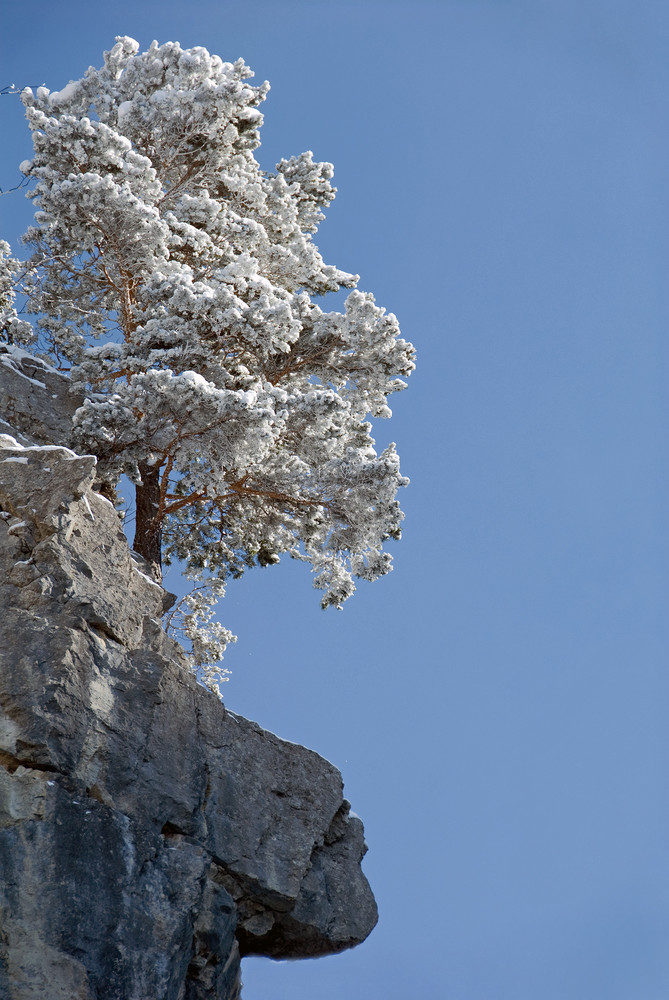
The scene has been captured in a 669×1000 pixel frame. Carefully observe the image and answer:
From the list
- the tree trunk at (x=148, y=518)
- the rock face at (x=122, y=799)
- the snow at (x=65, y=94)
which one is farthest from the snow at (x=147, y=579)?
the snow at (x=65, y=94)

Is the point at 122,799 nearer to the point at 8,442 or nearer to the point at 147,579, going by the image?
the point at 147,579

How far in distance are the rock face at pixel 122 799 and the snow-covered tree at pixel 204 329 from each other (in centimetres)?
175

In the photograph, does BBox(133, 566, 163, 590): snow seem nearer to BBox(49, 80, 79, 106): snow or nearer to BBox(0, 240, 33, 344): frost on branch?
BBox(0, 240, 33, 344): frost on branch

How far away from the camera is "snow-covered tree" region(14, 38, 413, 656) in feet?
48.6

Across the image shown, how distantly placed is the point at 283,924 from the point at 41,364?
9.73 m

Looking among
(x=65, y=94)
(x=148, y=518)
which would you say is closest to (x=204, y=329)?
(x=148, y=518)

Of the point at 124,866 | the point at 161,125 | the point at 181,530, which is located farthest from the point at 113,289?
the point at 124,866

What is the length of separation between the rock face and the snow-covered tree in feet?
5.75

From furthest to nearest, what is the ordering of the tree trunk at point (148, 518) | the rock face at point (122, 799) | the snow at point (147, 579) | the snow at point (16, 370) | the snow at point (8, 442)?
the snow at point (16, 370) → the tree trunk at point (148, 518) → the snow at point (8, 442) → the snow at point (147, 579) → the rock face at point (122, 799)

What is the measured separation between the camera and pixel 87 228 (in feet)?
51.7

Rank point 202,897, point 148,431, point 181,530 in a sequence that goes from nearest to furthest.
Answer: point 202,897
point 148,431
point 181,530

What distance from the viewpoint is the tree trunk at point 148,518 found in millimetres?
15586

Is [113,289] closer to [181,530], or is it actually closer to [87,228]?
[87,228]

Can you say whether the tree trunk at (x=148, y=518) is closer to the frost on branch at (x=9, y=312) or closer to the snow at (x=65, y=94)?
the frost on branch at (x=9, y=312)
